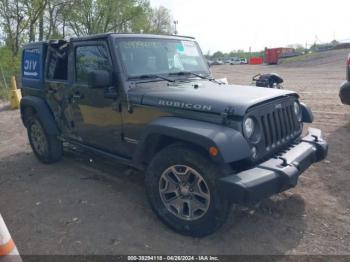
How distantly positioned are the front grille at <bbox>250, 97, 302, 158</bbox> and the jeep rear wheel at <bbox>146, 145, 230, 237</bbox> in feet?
1.92

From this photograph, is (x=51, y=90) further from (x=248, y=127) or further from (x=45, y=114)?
(x=248, y=127)

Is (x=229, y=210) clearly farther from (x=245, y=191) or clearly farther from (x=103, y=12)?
(x=103, y=12)

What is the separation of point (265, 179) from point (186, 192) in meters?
0.81

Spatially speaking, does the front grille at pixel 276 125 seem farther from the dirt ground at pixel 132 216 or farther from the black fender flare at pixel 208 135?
the dirt ground at pixel 132 216

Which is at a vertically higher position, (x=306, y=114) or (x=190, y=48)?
(x=190, y=48)

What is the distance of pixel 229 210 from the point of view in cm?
291

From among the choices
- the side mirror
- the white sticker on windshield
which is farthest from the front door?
the white sticker on windshield

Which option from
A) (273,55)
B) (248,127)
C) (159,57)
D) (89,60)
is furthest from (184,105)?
(273,55)

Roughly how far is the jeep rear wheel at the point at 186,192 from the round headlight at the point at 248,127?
0.42 metres

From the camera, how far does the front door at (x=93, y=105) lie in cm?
384

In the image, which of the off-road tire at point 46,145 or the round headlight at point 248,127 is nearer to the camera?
the round headlight at point 248,127

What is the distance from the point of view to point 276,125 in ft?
10.8

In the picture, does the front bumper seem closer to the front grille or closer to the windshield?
the front grille

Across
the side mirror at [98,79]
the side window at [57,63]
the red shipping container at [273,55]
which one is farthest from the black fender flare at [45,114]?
the red shipping container at [273,55]
